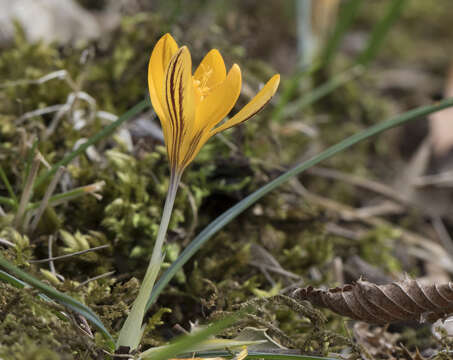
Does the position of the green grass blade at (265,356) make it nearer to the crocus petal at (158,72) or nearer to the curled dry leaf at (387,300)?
the curled dry leaf at (387,300)

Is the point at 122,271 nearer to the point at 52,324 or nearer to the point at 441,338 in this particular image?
the point at 52,324

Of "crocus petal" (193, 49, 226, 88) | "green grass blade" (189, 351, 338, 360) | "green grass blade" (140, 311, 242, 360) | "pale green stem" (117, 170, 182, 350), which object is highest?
"crocus petal" (193, 49, 226, 88)

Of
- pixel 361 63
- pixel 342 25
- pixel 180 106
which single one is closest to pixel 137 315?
pixel 180 106

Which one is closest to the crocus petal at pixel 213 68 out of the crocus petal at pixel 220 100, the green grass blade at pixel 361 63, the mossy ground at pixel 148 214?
the crocus petal at pixel 220 100

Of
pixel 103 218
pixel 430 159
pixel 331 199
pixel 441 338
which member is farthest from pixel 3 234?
pixel 430 159

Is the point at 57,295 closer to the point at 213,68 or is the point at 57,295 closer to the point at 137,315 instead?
the point at 137,315

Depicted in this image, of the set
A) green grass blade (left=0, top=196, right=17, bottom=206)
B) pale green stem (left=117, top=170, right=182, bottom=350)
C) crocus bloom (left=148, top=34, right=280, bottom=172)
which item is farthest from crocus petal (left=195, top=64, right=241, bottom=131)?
green grass blade (left=0, top=196, right=17, bottom=206)

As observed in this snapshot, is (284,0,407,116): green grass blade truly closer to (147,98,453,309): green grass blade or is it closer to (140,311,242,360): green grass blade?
(147,98,453,309): green grass blade
